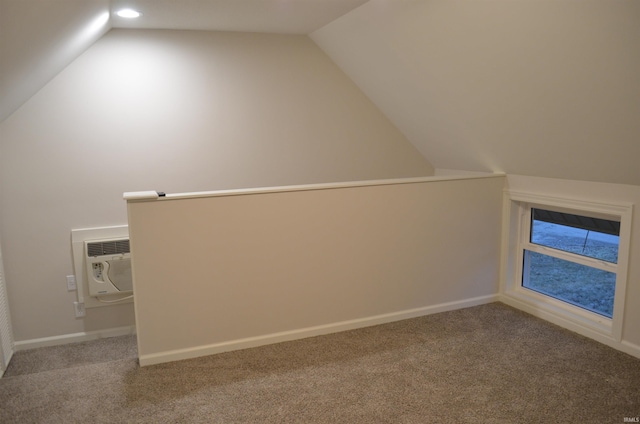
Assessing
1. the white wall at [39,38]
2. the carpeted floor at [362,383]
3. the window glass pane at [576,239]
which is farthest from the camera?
the window glass pane at [576,239]

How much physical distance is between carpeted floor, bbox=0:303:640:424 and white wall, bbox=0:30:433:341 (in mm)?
779

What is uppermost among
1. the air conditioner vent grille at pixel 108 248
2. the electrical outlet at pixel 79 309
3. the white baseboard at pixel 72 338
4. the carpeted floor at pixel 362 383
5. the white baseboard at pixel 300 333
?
the air conditioner vent grille at pixel 108 248

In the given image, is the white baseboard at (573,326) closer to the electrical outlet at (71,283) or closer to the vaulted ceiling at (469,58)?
the vaulted ceiling at (469,58)

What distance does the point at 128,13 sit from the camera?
3.17m

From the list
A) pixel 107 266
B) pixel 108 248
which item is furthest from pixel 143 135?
pixel 107 266

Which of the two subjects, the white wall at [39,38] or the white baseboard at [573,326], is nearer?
the white wall at [39,38]

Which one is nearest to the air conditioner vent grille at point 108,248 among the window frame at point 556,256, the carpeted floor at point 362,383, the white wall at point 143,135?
the white wall at point 143,135

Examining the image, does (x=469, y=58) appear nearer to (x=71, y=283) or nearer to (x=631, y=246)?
(x=631, y=246)

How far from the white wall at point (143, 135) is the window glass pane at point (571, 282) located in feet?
6.15

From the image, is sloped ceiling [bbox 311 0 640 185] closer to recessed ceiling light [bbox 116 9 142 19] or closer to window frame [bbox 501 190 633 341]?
window frame [bbox 501 190 633 341]

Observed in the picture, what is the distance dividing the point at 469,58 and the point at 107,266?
9.53ft

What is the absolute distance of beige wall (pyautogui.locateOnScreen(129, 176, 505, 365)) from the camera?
3.03 metres

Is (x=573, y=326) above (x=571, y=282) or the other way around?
the other way around

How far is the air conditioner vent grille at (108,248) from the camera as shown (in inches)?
145
